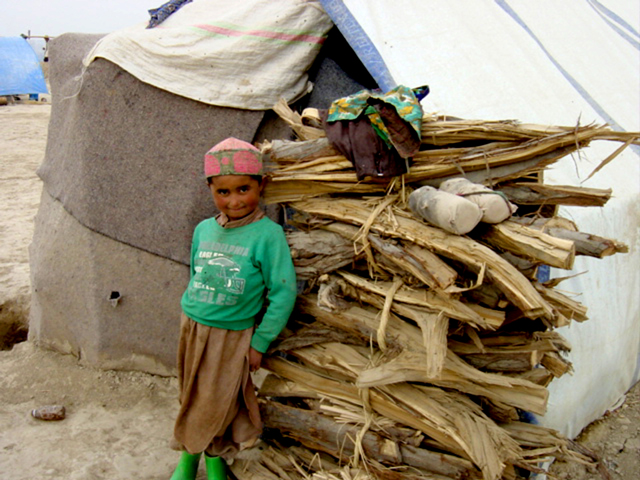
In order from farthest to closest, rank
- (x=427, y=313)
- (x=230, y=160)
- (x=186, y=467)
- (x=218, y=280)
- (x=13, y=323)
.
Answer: (x=13, y=323)
(x=186, y=467)
(x=218, y=280)
(x=230, y=160)
(x=427, y=313)

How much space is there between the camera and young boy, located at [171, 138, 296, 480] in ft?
7.25

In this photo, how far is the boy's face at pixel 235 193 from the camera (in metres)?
2.18

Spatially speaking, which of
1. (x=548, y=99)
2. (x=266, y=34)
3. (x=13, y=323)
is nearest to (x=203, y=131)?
(x=266, y=34)

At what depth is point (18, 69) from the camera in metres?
18.8

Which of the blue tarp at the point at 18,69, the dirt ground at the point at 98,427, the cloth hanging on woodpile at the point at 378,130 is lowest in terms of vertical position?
the dirt ground at the point at 98,427

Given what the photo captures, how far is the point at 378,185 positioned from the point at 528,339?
2.57 feet

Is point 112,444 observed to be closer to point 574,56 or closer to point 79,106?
point 79,106

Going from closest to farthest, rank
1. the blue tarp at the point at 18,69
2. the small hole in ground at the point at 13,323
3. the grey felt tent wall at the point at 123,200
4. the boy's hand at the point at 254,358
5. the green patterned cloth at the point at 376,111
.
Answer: the green patterned cloth at the point at 376,111, the boy's hand at the point at 254,358, the grey felt tent wall at the point at 123,200, the small hole in ground at the point at 13,323, the blue tarp at the point at 18,69

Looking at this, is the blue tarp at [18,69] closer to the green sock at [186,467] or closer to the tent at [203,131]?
the tent at [203,131]

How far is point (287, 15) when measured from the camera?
2.80 m

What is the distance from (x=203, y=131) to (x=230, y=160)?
0.81 metres

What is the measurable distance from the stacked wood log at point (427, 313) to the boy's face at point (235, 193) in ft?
0.49

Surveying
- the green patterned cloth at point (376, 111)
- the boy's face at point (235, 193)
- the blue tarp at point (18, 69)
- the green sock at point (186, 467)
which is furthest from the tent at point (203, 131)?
the blue tarp at point (18, 69)

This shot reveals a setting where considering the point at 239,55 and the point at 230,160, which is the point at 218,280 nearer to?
the point at 230,160
